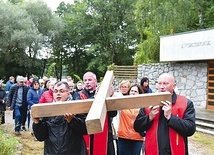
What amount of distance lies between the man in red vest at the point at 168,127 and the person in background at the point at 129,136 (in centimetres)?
157

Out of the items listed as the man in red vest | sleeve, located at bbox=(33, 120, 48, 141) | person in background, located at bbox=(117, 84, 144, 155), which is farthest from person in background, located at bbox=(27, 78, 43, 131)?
the man in red vest

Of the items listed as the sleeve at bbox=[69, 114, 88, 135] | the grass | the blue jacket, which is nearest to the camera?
the sleeve at bbox=[69, 114, 88, 135]

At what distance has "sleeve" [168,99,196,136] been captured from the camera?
280 centimetres

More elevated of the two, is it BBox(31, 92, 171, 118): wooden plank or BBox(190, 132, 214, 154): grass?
BBox(31, 92, 171, 118): wooden plank

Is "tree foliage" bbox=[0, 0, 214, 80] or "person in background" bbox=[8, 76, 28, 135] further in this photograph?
"tree foliage" bbox=[0, 0, 214, 80]

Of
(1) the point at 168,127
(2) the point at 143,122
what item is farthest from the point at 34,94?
(1) the point at 168,127

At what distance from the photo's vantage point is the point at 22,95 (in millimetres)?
8352

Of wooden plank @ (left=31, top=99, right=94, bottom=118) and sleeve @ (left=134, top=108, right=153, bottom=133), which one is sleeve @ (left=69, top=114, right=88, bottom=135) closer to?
sleeve @ (left=134, top=108, right=153, bottom=133)

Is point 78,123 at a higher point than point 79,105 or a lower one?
lower

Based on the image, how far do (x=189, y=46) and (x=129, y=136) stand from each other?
9.52 metres

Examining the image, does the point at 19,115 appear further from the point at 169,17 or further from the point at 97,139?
the point at 169,17

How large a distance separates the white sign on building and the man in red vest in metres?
9.83

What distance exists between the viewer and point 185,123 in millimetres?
2867

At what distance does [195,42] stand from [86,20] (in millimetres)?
19817
